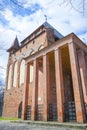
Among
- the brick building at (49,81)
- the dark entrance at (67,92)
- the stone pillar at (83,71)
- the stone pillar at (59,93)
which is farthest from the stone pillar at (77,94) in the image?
the stone pillar at (83,71)

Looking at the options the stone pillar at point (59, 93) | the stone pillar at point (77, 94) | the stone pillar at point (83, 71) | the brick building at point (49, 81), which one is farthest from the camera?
the stone pillar at point (83, 71)

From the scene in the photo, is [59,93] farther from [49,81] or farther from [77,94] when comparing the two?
[49,81]

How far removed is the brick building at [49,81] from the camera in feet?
34.1

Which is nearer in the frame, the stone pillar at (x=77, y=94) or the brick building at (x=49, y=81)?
the stone pillar at (x=77, y=94)

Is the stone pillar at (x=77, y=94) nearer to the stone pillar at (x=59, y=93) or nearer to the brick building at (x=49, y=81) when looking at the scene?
the brick building at (x=49, y=81)

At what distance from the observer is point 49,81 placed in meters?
14.3

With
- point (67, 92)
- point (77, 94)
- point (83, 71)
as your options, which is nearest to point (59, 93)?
point (77, 94)

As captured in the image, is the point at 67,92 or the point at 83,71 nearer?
the point at 83,71

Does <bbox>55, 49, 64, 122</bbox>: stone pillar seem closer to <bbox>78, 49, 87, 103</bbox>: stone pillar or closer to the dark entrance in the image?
the dark entrance

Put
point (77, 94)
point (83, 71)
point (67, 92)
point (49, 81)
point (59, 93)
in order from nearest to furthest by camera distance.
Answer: point (77, 94) < point (59, 93) < point (83, 71) < point (49, 81) < point (67, 92)

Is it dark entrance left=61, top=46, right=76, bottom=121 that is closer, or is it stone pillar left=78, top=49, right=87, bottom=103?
dark entrance left=61, top=46, right=76, bottom=121

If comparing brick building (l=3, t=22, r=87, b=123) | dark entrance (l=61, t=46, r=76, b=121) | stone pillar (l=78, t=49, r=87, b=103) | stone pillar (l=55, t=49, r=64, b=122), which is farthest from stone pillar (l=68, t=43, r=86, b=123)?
stone pillar (l=78, t=49, r=87, b=103)

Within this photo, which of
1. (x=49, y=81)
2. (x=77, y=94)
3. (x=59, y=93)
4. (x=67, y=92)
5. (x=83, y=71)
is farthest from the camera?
(x=67, y=92)

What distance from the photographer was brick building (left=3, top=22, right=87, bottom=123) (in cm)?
1040
